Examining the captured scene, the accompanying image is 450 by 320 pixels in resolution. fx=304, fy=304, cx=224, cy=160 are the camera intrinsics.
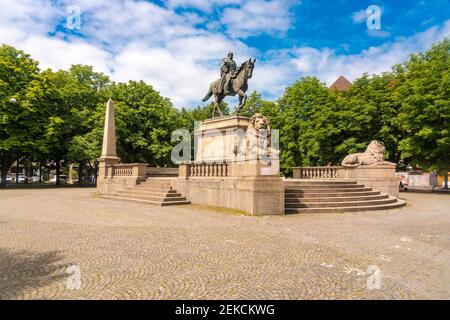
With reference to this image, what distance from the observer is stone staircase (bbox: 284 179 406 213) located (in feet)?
43.8

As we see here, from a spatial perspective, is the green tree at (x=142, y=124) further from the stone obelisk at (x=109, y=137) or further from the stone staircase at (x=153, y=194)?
the stone staircase at (x=153, y=194)

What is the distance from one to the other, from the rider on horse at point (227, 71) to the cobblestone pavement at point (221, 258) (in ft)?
34.8

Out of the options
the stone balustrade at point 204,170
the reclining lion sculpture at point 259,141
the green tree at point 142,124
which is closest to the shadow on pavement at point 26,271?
the reclining lion sculpture at point 259,141

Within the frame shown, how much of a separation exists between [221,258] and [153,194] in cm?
1158

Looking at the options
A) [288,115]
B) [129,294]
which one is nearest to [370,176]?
[129,294]

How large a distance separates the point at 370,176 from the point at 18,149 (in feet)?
112

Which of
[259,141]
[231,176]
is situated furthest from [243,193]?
[259,141]

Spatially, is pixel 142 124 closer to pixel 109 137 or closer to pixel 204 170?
pixel 109 137

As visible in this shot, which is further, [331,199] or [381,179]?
[381,179]

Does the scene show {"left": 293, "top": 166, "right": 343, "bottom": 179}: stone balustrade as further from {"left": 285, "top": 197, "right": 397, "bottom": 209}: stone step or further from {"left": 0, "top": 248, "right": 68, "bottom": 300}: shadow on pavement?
{"left": 0, "top": 248, "right": 68, "bottom": 300}: shadow on pavement

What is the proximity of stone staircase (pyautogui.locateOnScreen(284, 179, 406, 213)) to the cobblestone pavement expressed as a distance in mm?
2640

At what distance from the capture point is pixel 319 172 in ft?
74.3

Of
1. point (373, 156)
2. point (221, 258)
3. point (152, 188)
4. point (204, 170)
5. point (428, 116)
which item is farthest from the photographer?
point (428, 116)

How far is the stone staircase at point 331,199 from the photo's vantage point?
43.8 ft
